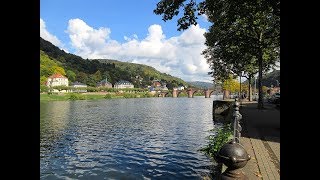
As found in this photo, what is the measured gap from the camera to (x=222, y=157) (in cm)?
727

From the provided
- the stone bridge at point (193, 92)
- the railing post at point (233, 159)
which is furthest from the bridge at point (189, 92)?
the railing post at point (233, 159)

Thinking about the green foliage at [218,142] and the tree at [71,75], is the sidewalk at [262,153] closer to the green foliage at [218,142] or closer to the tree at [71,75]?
the green foliage at [218,142]

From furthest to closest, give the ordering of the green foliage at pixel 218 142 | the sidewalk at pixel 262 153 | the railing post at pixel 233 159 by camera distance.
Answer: the green foliage at pixel 218 142 < the sidewalk at pixel 262 153 < the railing post at pixel 233 159

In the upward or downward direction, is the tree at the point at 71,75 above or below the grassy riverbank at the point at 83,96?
above

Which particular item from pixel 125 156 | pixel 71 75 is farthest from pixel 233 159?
pixel 71 75

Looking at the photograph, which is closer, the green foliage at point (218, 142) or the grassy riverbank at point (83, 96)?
the green foliage at point (218, 142)

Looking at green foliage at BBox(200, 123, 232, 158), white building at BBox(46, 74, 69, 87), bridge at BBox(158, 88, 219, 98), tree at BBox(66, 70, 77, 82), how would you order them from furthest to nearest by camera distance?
tree at BBox(66, 70, 77, 82), bridge at BBox(158, 88, 219, 98), white building at BBox(46, 74, 69, 87), green foliage at BBox(200, 123, 232, 158)

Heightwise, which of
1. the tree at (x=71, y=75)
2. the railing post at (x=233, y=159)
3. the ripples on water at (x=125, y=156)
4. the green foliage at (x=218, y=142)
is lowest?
the ripples on water at (x=125, y=156)

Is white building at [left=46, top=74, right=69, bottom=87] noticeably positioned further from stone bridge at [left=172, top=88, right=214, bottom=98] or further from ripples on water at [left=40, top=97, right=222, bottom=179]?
ripples on water at [left=40, top=97, right=222, bottom=179]

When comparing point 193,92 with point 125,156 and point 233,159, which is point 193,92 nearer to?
point 125,156

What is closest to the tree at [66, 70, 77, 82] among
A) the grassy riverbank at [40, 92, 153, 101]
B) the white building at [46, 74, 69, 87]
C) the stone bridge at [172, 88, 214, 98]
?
the white building at [46, 74, 69, 87]

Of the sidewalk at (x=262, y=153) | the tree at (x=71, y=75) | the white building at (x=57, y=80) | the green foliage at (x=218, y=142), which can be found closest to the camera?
the sidewalk at (x=262, y=153)

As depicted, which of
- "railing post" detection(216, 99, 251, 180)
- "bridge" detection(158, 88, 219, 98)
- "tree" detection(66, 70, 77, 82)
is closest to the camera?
"railing post" detection(216, 99, 251, 180)
